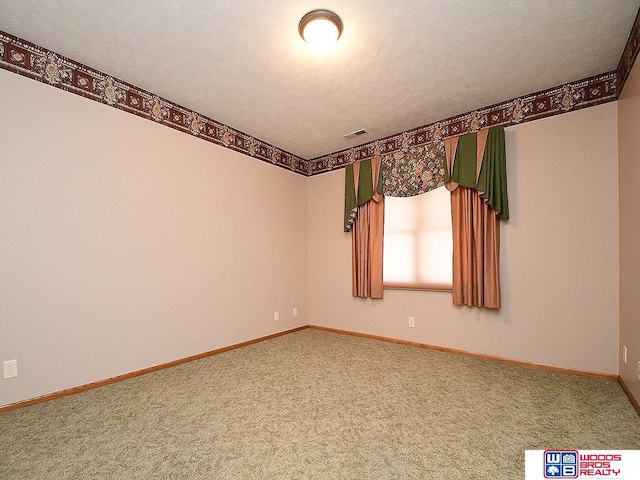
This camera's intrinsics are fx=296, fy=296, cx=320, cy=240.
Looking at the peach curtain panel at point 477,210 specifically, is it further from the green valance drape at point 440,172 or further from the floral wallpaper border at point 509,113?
the floral wallpaper border at point 509,113

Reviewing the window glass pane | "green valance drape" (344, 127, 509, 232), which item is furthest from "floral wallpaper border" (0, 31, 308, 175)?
the window glass pane

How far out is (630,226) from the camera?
2.25 meters

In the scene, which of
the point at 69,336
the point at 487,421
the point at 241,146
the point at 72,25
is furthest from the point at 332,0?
the point at 69,336

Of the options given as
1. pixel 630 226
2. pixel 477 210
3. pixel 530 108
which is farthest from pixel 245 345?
pixel 530 108

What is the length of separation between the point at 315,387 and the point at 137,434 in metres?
1.26

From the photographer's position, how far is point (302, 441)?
1716mm

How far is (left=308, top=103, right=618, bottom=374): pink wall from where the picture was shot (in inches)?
103

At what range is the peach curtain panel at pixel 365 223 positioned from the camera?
4027mm

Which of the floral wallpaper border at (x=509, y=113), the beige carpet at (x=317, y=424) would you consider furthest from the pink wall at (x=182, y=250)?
the beige carpet at (x=317, y=424)

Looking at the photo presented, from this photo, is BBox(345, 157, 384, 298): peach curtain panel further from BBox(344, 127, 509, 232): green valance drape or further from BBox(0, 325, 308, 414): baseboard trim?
BBox(0, 325, 308, 414): baseboard trim

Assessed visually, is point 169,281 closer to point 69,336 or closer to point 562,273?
point 69,336

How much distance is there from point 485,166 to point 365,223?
5.25ft

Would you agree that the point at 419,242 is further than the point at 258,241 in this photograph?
No

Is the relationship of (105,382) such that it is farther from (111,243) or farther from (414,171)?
(414,171)
